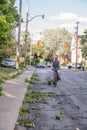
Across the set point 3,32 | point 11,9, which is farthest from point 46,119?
point 11,9

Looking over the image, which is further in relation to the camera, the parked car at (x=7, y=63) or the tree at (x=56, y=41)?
the tree at (x=56, y=41)

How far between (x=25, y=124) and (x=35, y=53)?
133 m

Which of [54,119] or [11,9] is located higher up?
[11,9]

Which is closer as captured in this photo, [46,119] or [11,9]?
[46,119]

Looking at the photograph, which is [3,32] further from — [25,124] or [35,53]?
[35,53]

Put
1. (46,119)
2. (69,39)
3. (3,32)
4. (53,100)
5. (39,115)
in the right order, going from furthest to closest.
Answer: (69,39)
(3,32)
(53,100)
(39,115)
(46,119)

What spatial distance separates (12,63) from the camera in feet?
195

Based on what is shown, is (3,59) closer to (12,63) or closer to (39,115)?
(12,63)

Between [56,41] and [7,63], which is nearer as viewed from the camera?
[7,63]

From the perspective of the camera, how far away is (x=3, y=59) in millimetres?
59969

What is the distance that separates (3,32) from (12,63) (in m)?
33.9

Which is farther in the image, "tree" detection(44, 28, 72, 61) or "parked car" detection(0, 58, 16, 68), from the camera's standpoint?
"tree" detection(44, 28, 72, 61)

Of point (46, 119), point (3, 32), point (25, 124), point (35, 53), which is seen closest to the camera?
point (25, 124)

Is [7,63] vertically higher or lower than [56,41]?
lower
